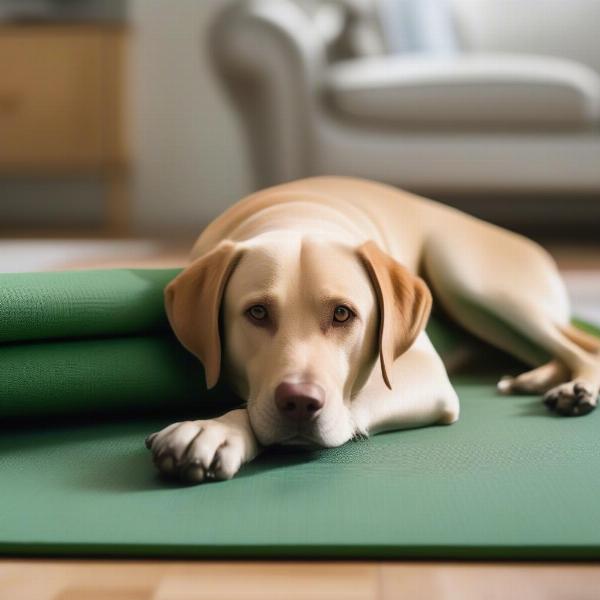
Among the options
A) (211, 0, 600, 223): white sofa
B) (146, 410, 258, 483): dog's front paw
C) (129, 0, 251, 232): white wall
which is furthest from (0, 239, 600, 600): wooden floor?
(129, 0, 251, 232): white wall

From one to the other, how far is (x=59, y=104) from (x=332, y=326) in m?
4.71

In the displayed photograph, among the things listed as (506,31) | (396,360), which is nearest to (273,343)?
(396,360)

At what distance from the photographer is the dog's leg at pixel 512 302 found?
2.06 metres

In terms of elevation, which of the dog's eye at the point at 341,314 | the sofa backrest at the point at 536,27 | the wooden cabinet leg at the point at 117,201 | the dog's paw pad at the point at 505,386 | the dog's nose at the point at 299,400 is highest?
the sofa backrest at the point at 536,27

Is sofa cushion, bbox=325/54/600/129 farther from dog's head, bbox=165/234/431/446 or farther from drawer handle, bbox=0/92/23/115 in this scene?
dog's head, bbox=165/234/431/446

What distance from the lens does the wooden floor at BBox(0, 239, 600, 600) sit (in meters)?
1.08

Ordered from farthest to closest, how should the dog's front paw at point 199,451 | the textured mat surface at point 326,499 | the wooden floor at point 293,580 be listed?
1. the dog's front paw at point 199,451
2. the textured mat surface at point 326,499
3. the wooden floor at point 293,580

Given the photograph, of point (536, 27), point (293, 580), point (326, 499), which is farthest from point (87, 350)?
point (536, 27)

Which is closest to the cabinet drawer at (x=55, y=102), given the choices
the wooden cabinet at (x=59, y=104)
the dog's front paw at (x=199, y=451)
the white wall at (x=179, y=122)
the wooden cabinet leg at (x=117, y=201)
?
the wooden cabinet at (x=59, y=104)

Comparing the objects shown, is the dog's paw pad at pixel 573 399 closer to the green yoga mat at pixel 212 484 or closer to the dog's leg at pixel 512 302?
the green yoga mat at pixel 212 484

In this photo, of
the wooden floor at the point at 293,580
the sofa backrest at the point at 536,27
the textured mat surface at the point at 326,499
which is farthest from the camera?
the sofa backrest at the point at 536,27

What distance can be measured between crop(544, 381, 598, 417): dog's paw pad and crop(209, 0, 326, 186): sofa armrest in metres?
2.77

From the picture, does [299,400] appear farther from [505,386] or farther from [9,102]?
[9,102]

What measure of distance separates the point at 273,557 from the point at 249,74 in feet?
11.7
